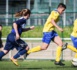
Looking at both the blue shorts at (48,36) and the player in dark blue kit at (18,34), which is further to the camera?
the blue shorts at (48,36)

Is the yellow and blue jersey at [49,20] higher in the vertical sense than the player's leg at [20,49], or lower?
higher

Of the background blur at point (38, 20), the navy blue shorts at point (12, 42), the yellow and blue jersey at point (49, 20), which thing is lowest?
the background blur at point (38, 20)

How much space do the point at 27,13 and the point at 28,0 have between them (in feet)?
52.2

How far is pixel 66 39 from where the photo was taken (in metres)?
15.9

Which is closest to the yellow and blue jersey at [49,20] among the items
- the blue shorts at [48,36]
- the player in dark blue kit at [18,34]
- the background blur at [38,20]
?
the blue shorts at [48,36]

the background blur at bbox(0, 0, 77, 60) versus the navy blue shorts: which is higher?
the navy blue shorts

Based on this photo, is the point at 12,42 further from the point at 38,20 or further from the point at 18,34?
the point at 38,20

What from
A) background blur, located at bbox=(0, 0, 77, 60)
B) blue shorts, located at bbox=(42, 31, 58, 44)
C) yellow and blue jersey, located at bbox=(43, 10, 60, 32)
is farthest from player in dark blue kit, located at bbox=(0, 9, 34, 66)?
background blur, located at bbox=(0, 0, 77, 60)

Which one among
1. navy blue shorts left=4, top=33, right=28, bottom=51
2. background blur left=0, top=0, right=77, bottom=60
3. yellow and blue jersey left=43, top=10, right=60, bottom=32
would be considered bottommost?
background blur left=0, top=0, right=77, bottom=60

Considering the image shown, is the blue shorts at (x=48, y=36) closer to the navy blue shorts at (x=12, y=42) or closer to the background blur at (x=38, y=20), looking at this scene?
the navy blue shorts at (x=12, y=42)

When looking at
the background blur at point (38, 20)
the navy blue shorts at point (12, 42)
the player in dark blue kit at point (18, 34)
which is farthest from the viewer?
the background blur at point (38, 20)

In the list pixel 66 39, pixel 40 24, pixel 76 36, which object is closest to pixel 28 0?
pixel 40 24

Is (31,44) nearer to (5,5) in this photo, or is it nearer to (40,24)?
(40,24)

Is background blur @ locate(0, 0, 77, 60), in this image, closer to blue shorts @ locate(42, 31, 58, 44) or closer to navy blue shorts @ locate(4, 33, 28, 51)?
blue shorts @ locate(42, 31, 58, 44)
